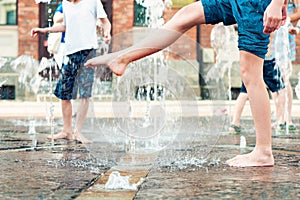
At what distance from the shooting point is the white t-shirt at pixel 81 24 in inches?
251

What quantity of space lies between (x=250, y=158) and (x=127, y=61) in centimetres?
95

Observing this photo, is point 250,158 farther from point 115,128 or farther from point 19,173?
point 19,173

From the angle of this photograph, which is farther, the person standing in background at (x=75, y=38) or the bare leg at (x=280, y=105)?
the bare leg at (x=280, y=105)

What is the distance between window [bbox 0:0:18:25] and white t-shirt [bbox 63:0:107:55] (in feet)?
42.6

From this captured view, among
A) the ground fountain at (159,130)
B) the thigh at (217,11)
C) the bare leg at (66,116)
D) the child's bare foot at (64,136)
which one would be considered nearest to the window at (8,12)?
the bare leg at (66,116)

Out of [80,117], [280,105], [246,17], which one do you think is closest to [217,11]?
[246,17]

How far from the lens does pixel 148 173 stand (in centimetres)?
392

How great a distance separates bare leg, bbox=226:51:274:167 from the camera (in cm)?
438

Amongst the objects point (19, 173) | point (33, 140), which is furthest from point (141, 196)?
point (33, 140)

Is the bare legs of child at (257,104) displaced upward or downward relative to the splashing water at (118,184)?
upward

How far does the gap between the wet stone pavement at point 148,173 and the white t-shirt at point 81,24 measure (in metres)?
1.02

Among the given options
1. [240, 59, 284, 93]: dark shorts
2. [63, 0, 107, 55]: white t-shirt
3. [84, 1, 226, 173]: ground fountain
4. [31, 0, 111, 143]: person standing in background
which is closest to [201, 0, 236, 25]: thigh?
[84, 1, 226, 173]: ground fountain

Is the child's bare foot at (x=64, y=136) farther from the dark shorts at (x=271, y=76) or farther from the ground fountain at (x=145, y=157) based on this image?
the dark shorts at (x=271, y=76)

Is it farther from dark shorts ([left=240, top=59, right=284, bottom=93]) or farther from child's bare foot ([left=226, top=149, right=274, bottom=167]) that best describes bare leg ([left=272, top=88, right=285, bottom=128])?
child's bare foot ([left=226, top=149, right=274, bottom=167])
